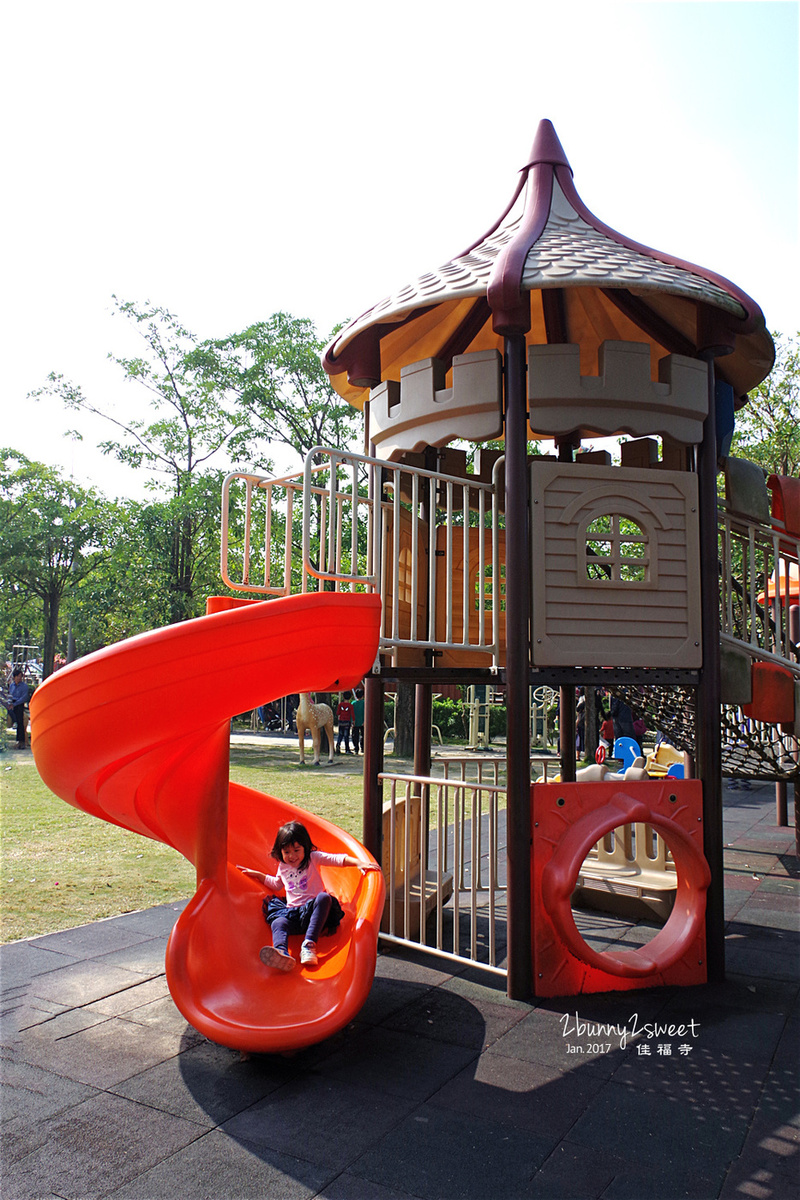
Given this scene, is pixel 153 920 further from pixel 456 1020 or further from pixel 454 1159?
pixel 454 1159

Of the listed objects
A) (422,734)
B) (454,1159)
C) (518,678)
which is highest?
(518,678)

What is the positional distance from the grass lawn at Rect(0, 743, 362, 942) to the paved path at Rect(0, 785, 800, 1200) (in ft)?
4.24

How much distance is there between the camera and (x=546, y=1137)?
3330mm

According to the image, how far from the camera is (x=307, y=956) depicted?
456 cm

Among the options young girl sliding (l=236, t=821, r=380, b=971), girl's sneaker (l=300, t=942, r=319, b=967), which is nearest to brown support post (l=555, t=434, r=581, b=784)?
young girl sliding (l=236, t=821, r=380, b=971)

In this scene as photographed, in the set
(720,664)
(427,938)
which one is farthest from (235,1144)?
(720,664)

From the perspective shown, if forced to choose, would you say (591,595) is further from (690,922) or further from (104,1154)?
(104,1154)

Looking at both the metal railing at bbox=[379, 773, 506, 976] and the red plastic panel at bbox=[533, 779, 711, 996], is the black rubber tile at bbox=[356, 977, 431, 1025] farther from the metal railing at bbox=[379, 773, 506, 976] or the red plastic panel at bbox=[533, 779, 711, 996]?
the red plastic panel at bbox=[533, 779, 711, 996]

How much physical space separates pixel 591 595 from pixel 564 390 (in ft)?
4.37

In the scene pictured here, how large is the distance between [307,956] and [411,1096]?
1.06 metres

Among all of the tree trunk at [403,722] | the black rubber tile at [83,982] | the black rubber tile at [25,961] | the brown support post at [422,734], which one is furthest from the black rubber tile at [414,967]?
the tree trunk at [403,722]

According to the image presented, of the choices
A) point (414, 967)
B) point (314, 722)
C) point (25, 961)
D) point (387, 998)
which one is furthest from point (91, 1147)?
point (314, 722)

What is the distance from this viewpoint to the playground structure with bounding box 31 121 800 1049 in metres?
4.12

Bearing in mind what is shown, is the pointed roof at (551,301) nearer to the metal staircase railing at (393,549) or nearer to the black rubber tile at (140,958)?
the metal staircase railing at (393,549)
